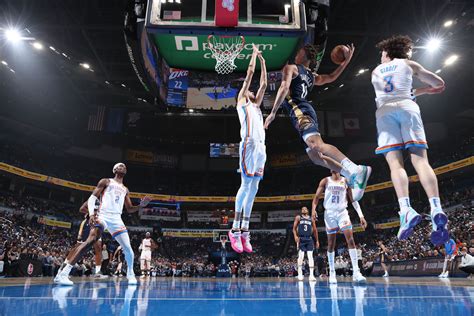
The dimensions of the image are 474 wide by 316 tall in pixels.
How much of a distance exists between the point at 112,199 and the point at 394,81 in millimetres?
5766

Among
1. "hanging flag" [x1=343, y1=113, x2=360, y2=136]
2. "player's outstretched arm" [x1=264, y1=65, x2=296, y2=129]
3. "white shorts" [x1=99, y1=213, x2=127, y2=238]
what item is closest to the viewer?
"player's outstretched arm" [x1=264, y1=65, x2=296, y2=129]

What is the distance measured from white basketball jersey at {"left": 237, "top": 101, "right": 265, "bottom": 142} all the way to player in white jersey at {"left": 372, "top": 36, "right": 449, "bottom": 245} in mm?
2116

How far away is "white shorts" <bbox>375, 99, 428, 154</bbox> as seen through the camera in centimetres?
347

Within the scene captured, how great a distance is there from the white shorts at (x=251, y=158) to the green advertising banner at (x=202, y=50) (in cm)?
492

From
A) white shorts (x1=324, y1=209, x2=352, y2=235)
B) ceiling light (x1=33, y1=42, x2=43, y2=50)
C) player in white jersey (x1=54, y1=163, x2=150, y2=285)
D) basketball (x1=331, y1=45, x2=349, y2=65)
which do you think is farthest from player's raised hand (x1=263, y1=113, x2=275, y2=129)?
ceiling light (x1=33, y1=42, x2=43, y2=50)

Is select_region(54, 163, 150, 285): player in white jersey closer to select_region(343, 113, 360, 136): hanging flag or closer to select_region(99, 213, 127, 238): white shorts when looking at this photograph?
select_region(99, 213, 127, 238): white shorts

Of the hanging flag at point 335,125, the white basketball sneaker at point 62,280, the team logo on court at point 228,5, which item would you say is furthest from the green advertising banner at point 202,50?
the hanging flag at point 335,125

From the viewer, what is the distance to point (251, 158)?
17.5 ft

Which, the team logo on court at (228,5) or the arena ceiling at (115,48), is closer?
the team logo on court at (228,5)

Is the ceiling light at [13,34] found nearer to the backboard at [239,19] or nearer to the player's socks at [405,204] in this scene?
the backboard at [239,19]

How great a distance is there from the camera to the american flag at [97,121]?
2936cm

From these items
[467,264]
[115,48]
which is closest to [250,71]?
[467,264]

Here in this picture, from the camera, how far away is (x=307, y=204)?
37688 millimetres

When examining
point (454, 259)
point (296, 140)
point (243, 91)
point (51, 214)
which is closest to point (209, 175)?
point (296, 140)
